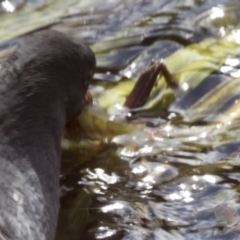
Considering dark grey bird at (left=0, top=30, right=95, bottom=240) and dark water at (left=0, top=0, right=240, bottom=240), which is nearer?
dark grey bird at (left=0, top=30, right=95, bottom=240)

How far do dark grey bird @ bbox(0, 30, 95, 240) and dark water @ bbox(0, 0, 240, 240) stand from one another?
8.0 inches

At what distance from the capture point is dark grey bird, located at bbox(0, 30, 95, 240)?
2.40m

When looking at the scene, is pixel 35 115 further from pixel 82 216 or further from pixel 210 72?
pixel 210 72

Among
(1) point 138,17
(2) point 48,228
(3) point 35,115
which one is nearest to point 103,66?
(1) point 138,17

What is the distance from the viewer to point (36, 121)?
2.76 metres

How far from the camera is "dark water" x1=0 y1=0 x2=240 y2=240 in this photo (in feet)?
9.11

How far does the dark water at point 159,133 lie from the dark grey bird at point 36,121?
0.67ft

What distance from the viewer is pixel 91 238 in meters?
2.69

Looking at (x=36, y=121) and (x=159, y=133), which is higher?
(x=36, y=121)

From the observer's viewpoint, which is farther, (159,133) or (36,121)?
(159,133)

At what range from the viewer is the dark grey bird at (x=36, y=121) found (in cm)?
240

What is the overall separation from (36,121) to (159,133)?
0.70m

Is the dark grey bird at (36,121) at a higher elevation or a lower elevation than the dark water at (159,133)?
higher

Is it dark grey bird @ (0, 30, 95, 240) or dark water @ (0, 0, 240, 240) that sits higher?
dark grey bird @ (0, 30, 95, 240)
